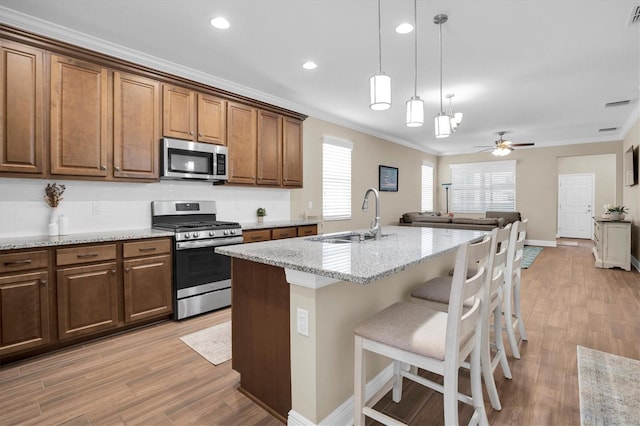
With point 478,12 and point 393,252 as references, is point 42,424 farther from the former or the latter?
point 478,12

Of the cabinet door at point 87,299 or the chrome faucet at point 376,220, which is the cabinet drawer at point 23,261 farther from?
the chrome faucet at point 376,220

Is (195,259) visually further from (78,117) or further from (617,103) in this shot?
(617,103)

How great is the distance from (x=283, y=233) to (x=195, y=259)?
48.3 inches

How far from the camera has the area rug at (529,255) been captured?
598 centimetres

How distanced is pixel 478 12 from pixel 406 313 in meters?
2.40

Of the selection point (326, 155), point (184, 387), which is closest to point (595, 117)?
point (326, 155)

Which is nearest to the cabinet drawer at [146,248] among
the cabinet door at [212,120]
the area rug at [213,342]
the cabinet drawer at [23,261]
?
the cabinet drawer at [23,261]

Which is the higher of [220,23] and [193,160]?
[220,23]

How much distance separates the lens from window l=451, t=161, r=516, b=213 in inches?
342

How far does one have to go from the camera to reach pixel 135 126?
10.3 feet

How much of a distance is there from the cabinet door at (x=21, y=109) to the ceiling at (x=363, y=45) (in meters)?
0.29

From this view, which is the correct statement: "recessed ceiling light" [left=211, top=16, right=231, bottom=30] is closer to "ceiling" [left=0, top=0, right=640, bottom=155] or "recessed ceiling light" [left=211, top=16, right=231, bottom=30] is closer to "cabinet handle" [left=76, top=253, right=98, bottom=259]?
"ceiling" [left=0, top=0, right=640, bottom=155]

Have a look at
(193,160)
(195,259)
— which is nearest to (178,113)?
(193,160)

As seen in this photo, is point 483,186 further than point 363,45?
Yes
